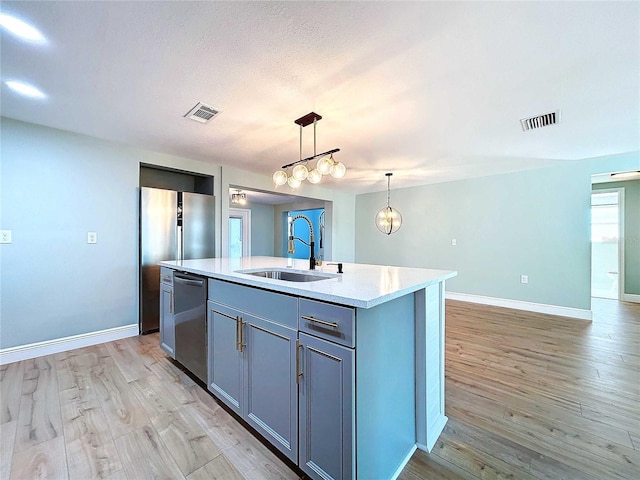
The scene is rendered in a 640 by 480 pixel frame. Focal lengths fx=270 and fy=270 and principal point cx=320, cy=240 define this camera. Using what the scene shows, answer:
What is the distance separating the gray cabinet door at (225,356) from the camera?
64.3 inches

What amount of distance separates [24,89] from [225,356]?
244 centimetres

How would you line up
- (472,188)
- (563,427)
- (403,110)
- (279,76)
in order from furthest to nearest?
1. (472,188)
2. (403,110)
3. (279,76)
4. (563,427)

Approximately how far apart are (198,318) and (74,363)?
4.92ft

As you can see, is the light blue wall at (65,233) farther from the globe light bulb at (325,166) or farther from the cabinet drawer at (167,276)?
the globe light bulb at (325,166)

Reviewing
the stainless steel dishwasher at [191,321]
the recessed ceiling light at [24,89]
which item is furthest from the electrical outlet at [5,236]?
the stainless steel dishwasher at [191,321]

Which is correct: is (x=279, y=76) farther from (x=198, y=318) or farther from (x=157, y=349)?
(x=157, y=349)

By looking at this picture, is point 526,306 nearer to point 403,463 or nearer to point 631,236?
point 631,236

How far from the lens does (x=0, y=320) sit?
245cm

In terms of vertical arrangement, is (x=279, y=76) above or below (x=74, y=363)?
above

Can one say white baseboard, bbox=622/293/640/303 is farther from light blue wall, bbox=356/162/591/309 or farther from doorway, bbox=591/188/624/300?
light blue wall, bbox=356/162/591/309

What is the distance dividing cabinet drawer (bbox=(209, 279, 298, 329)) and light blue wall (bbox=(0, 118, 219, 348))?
2.01 meters

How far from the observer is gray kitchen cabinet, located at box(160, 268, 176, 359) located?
2350 mm

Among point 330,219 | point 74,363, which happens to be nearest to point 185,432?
point 74,363

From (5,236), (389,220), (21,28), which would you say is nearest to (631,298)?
(389,220)
